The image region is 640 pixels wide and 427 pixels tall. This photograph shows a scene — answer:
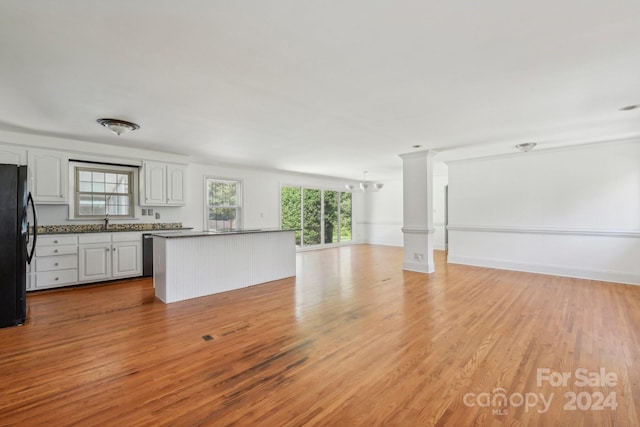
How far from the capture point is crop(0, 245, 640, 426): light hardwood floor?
5.84ft

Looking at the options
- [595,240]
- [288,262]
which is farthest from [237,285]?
[595,240]

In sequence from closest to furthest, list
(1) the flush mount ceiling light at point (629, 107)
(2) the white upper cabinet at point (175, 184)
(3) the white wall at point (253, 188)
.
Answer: (1) the flush mount ceiling light at point (629, 107) < (2) the white upper cabinet at point (175, 184) < (3) the white wall at point (253, 188)

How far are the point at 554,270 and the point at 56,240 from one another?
860 centimetres

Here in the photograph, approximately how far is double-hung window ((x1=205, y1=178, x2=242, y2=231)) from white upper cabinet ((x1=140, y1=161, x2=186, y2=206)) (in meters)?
1.02

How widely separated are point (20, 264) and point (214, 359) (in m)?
2.64

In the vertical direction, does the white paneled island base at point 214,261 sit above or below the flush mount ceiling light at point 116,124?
below

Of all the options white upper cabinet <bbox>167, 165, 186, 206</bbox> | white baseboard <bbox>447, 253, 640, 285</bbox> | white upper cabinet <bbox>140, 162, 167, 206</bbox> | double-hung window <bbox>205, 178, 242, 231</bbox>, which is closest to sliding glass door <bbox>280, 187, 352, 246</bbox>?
double-hung window <bbox>205, 178, 242, 231</bbox>

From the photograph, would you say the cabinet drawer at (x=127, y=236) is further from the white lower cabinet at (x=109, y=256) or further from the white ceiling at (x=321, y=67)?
the white ceiling at (x=321, y=67)

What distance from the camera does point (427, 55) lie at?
2.19 m

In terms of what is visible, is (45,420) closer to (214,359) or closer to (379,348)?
(214,359)

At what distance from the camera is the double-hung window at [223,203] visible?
278 inches

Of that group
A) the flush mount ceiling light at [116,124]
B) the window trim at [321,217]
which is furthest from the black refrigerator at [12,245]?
the window trim at [321,217]

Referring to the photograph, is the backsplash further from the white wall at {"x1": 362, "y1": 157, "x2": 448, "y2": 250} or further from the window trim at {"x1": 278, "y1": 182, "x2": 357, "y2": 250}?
the white wall at {"x1": 362, "y1": 157, "x2": 448, "y2": 250}

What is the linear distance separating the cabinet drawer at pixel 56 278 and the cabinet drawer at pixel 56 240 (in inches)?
17.2
